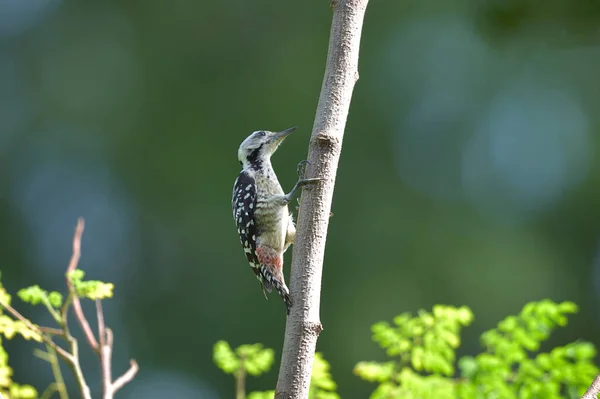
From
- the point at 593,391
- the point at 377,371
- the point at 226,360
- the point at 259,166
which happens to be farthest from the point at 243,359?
the point at 593,391

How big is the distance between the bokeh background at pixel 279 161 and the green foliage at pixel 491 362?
20.9 feet

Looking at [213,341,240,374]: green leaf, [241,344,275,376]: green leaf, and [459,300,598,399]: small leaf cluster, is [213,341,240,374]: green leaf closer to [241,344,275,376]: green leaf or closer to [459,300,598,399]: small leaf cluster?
[241,344,275,376]: green leaf

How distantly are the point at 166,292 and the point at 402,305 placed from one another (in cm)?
335

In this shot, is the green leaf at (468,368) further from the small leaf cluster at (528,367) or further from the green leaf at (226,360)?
the green leaf at (226,360)

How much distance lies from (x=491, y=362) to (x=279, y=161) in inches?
293

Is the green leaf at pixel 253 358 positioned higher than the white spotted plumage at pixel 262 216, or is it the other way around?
the white spotted plumage at pixel 262 216

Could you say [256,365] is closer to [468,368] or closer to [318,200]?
[468,368]

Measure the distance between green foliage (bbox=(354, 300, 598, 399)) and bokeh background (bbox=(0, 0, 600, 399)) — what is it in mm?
6360

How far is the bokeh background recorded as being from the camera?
35.4 ft

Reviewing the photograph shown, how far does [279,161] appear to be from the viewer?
34.1 feet

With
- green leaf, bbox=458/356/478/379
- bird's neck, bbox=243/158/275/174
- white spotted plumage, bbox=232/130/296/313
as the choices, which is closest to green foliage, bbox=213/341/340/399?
white spotted plumage, bbox=232/130/296/313

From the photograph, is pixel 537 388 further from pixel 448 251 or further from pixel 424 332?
pixel 448 251

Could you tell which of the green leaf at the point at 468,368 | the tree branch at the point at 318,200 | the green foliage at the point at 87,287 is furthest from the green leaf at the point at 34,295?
the green leaf at the point at 468,368

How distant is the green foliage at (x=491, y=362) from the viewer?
3.07 meters
